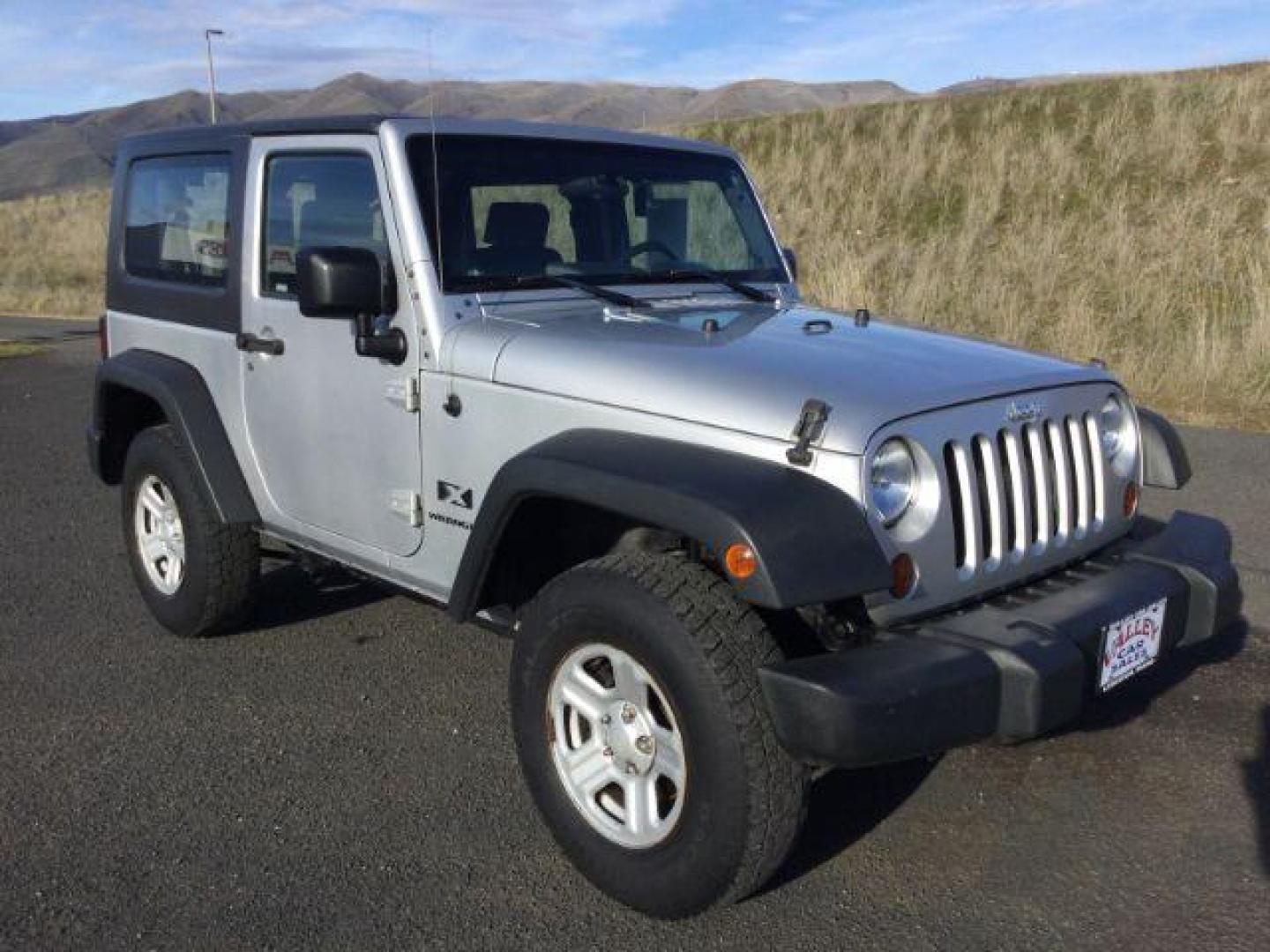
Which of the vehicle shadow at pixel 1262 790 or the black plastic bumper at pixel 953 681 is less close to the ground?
the black plastic bumper at pixel 953 681

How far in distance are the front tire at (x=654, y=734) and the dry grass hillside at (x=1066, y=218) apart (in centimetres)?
606

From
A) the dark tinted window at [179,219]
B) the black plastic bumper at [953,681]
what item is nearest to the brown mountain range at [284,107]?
the dark tinted window at [179,219]

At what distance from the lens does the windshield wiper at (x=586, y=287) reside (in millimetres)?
3865

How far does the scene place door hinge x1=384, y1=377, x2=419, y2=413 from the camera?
367cm

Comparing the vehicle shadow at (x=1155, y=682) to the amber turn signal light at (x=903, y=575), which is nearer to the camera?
the amber turn signal light at (x=903, y=575)

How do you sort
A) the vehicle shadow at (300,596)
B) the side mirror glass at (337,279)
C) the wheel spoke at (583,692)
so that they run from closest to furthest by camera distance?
the wheel spoke at (583,692) → the side mirror glass at (337,279) → the vehicle shadow at (300,596)

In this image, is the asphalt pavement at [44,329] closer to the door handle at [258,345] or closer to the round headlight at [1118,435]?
the door handle at [258,345]

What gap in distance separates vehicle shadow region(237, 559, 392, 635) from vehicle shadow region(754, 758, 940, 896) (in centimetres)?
213

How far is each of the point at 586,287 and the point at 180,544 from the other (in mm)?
2038

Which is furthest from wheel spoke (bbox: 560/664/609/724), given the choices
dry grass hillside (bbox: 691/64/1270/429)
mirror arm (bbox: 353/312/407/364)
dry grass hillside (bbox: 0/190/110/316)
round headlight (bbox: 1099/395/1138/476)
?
dry grass hillside (bbox: 0/190/110/316)

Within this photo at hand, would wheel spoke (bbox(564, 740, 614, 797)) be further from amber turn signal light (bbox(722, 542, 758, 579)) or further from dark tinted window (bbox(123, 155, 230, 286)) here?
dark tinted window (bbox(123, 155, 230, 286))

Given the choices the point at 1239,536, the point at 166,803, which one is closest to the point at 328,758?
the point at 166,803

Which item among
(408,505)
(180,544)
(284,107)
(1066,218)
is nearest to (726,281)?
(408,505)

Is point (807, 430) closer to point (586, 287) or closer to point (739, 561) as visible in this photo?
point (739, 561)
